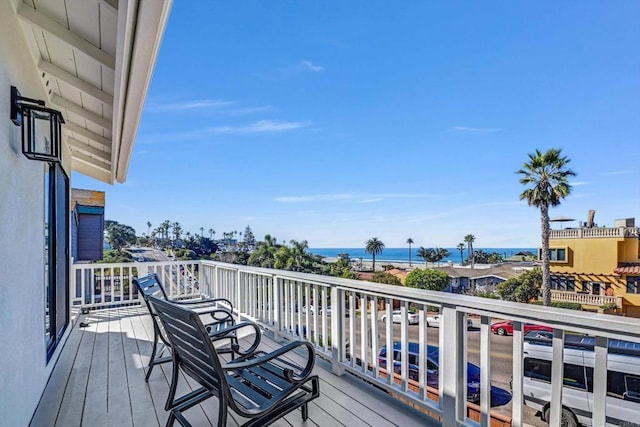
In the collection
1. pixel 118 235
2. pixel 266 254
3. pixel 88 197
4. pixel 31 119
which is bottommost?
pixel 266 254

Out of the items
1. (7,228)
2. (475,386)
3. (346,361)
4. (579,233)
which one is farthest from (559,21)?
(7,228)

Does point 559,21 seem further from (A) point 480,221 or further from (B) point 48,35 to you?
(A) point 480,221

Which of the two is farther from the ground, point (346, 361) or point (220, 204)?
point (220, 204)

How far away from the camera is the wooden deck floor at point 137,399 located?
7.50 feet

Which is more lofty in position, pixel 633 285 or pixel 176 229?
pixel 176 229

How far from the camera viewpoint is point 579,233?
24703 mm

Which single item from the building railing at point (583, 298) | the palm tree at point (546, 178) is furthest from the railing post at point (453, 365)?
the building railing at point (583, 298)

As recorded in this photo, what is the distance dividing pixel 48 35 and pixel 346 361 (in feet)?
11.0

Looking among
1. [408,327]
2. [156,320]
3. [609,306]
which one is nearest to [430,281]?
[609,306]

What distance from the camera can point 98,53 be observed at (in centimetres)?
232

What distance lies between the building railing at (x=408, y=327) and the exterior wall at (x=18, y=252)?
2.11 metres

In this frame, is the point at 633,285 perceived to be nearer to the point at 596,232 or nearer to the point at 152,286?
the point at 596,232

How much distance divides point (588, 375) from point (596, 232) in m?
28.2

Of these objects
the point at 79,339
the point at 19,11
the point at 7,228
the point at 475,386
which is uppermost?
the point at 19,11
